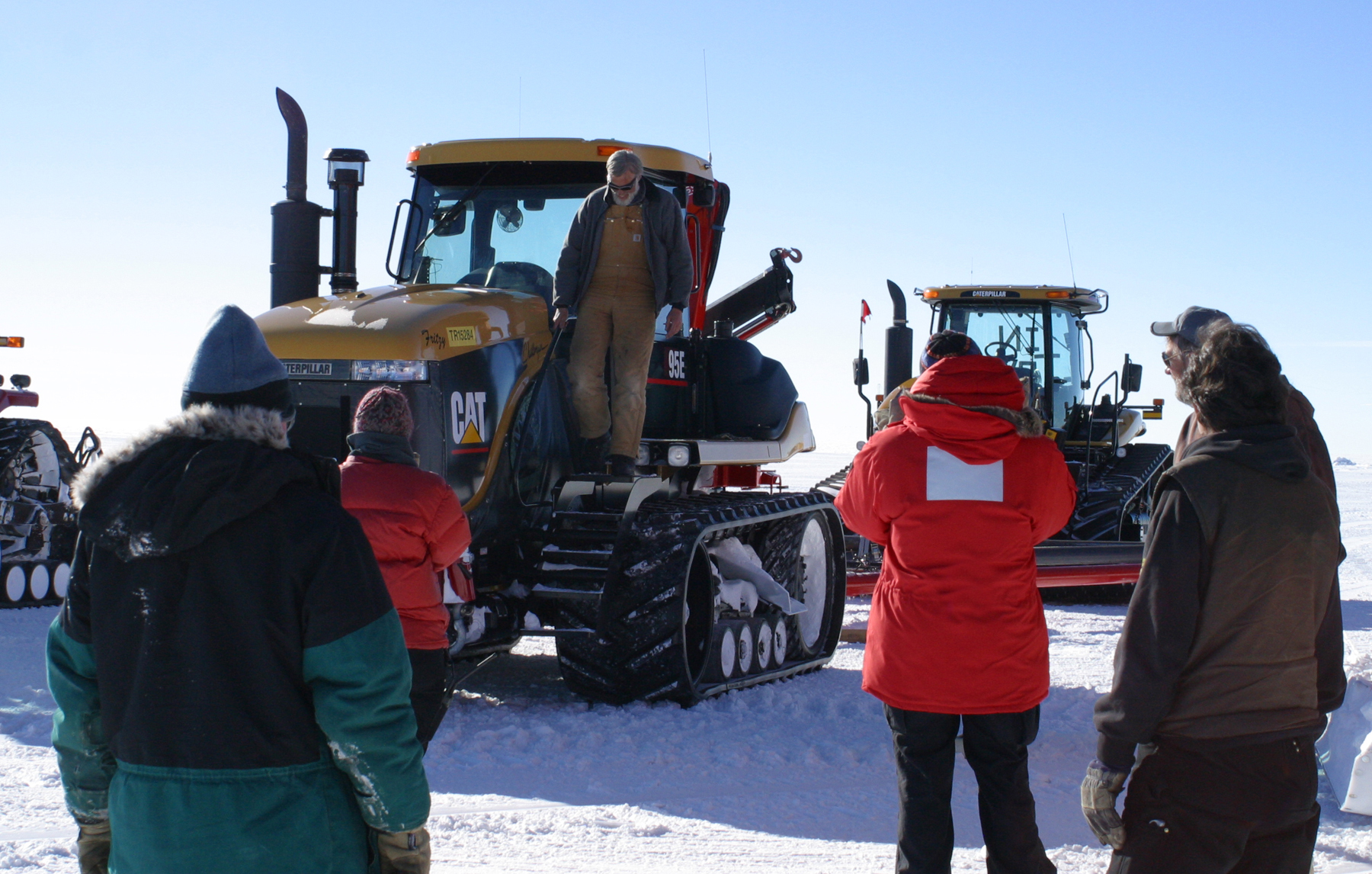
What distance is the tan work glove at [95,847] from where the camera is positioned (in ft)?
8.25

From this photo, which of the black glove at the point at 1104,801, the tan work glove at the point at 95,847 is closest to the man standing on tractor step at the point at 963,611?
the black glove at the point at 1104,801

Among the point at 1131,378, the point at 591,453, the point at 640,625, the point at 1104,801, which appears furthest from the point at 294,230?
the point at 1131,378

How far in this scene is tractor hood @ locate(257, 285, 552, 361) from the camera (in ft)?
20.4

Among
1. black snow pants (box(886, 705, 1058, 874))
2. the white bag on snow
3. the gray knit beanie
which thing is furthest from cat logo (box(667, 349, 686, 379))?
the gray knit beanie

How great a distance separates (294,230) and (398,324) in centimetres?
77

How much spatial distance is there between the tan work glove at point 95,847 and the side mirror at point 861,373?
33.7 feet

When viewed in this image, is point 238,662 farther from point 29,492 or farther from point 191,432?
point 29,492

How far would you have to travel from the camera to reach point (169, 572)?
2.28 metres

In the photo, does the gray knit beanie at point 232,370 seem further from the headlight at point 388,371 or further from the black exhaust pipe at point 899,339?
the black exhaust pipe at point 899,339

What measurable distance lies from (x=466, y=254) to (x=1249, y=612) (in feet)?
17.2

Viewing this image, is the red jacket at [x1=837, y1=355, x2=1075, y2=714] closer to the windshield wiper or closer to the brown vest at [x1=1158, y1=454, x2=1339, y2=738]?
the brown vest at [x1=1158, y1=454, x2=1339, y2=738]

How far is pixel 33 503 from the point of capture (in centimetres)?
1120

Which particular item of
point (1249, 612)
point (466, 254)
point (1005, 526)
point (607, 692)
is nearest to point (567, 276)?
point (466, 254)

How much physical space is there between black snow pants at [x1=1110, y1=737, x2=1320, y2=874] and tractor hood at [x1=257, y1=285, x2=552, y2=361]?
13.7ft
